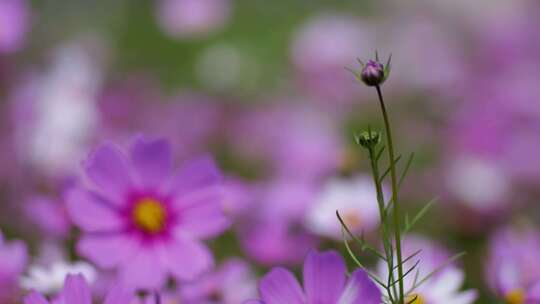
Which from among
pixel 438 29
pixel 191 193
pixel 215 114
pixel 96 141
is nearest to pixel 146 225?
pixel 191 193

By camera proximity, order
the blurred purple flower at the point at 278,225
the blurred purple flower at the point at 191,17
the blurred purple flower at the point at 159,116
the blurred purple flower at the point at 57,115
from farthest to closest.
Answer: the blurred purple flower at the point at 191,17 → the blurred purple flower at the point at 159,116 → the blurred purple flower at the point at 57,115 → the blurred purple flower at the point at 278,225

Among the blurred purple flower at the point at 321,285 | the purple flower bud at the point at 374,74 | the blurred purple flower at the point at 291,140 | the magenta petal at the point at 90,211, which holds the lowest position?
the blurred purple flower at the point at 321,285

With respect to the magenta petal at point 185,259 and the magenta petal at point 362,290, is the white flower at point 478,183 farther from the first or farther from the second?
the magenta petal at point 362,290

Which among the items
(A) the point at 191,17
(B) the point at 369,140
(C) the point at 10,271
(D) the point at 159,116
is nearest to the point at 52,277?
(C) the point at 10,271

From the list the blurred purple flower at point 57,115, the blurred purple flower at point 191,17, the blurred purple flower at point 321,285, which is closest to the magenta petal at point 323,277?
the blurred purple flower at point 321,285

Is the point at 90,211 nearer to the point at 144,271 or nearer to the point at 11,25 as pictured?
the point at 144,271

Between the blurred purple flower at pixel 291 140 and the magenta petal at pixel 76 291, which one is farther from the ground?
the blurred purple flower at pixel 291 140

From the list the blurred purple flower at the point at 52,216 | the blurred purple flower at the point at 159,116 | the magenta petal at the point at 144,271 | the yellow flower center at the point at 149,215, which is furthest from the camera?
the blurred purple flower at the point at 159,116
